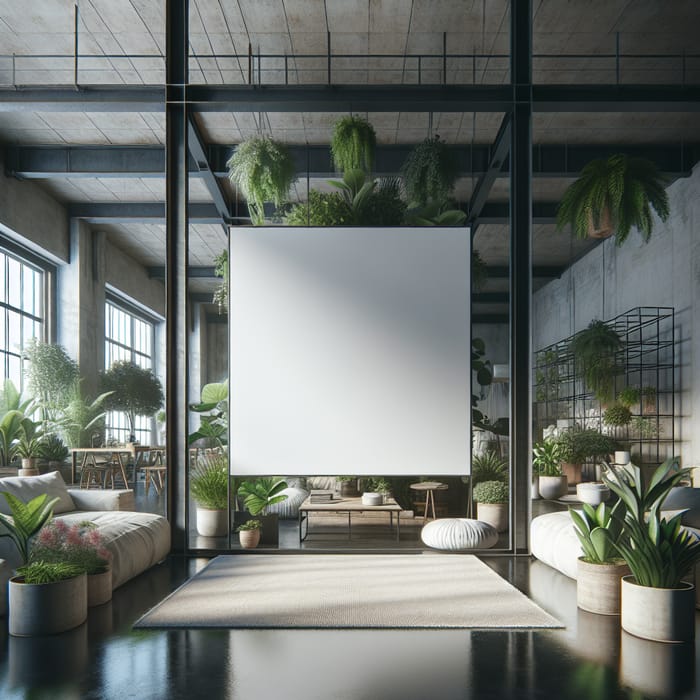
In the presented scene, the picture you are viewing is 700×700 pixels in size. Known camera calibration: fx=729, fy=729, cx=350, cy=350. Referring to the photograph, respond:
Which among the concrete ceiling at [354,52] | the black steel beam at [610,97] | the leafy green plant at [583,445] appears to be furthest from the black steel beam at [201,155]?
the leafy green plant at [583,445]

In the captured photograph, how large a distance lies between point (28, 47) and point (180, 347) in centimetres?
350

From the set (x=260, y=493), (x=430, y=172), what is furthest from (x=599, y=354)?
(x=260, y=493)

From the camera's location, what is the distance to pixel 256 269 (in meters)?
5.42

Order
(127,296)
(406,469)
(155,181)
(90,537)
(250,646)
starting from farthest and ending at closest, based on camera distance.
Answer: (127,296) → (155,181) → (406,469) → (90,537) → (250,646)

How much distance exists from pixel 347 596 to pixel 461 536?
1567 millimetres

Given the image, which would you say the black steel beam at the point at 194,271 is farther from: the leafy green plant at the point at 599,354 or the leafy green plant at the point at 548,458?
the leafy green plant at the point at 599,354

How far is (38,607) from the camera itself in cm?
325

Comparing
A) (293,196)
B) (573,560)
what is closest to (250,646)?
(573,560)

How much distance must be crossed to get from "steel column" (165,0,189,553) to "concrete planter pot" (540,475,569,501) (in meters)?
6.02

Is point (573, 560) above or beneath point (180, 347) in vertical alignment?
beneath

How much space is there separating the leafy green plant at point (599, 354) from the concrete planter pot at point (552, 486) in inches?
51.6

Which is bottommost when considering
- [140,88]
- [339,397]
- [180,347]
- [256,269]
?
[339,397]

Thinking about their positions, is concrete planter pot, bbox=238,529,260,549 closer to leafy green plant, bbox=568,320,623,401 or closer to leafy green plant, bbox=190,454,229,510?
leafy green plant, bbox=190,454,229,510

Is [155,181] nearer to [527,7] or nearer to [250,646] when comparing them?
[527,7]
